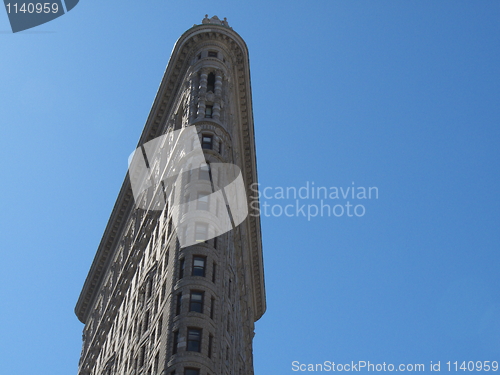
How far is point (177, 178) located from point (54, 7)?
70.2 ft

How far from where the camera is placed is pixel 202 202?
69625 millimetres

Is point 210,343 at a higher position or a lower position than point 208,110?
lower

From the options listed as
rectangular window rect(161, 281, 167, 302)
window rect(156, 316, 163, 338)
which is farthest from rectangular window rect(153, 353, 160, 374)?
rectangular window rect(161, 281, 167, 302)

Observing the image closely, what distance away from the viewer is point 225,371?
61.8 metres

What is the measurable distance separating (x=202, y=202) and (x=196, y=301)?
36.6ft

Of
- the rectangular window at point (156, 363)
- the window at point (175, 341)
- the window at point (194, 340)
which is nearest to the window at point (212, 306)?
the window at point (194, 340)

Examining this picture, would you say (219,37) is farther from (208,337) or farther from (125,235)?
(208,337)

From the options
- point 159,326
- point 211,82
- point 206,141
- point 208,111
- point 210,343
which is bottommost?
point 210,343

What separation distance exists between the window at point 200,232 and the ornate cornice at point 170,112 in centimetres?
2853

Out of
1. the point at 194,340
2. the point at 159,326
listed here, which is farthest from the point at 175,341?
the point at 159,326

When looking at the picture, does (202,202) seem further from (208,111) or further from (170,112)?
(170,112)

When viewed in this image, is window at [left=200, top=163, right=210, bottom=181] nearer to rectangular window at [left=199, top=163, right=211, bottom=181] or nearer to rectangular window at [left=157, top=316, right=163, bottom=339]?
rectangular window at [left=199, top=163, right=211, bottom=181]

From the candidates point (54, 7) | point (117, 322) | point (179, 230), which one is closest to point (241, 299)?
point (117, 322)

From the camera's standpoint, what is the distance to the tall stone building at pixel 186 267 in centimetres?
6059
